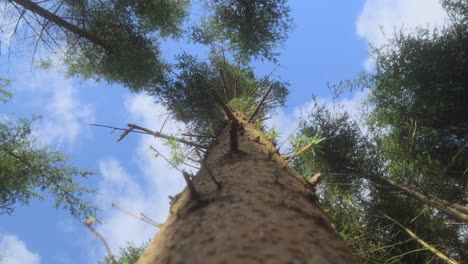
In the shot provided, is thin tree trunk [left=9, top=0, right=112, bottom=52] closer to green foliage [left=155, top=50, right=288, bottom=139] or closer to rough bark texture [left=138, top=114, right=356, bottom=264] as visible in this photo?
green foliage [left=155, top=50, right=288, bottom=139]

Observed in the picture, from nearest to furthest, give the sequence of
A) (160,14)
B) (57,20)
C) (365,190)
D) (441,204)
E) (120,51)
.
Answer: (57,20), (441,204), (120,51), (160,14), (365,190)

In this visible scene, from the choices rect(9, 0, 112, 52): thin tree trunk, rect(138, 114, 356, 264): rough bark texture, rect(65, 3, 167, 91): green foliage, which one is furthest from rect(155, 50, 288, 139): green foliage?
rect(138, 114, 356, 264): rough bark texture

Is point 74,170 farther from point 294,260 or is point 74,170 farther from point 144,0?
point 294,260

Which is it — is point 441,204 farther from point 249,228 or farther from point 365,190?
point 249,228

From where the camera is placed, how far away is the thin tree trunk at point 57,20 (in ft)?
12.9

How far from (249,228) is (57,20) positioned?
→ 16.4 ft

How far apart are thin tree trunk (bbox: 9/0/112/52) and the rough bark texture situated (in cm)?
439

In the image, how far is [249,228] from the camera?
0.95m

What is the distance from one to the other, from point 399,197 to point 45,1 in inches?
305

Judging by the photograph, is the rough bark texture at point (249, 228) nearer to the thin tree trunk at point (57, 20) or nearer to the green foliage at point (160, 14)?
the thin tree trunk at point (57, 20)

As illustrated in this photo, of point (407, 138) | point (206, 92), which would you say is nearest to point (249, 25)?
point (206, 92)

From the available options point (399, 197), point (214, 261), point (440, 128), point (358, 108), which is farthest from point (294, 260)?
point (358, 108)

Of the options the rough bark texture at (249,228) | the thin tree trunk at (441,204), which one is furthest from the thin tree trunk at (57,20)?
the thin tree trunk at (441,204)

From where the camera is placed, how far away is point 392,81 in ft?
22.1
